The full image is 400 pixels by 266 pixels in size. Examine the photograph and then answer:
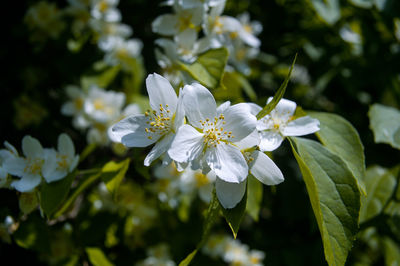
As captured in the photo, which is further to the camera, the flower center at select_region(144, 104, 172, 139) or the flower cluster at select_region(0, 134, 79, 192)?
the flower cluster at select_region(0, 134, 79, 192)

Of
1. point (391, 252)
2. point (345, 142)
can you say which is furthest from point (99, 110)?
point (391, 252)

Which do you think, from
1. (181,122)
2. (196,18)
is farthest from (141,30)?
(181,122)

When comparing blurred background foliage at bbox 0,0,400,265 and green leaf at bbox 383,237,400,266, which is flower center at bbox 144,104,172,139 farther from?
green leaf at bbox 383,237,400,266

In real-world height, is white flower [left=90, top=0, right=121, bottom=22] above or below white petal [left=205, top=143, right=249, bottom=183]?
above

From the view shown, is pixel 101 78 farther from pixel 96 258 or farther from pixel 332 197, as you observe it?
pixel 332 197

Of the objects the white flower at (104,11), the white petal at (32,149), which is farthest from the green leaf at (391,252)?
the white flower at (104,11)

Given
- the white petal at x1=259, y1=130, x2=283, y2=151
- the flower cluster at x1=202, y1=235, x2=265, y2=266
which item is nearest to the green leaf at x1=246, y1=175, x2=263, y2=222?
the white petal at x1=259, y1=130, x2=283, y2=151
